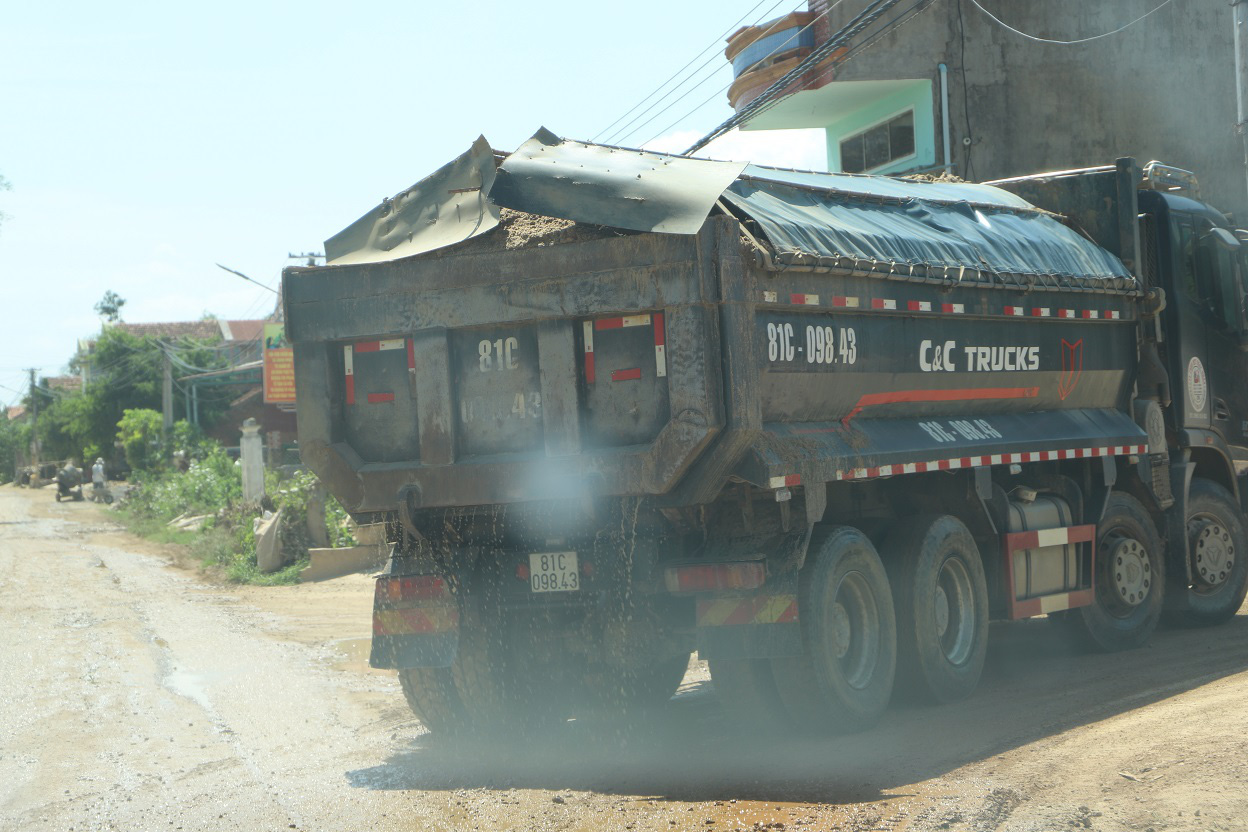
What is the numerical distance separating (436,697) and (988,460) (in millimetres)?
3869

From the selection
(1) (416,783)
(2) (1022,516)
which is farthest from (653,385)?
(2) (1022,516)

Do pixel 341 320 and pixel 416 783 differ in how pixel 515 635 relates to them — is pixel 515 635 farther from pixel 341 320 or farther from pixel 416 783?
pixel 341 320

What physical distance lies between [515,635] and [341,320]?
2035 millimetres

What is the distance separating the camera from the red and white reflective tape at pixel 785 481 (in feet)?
21.5

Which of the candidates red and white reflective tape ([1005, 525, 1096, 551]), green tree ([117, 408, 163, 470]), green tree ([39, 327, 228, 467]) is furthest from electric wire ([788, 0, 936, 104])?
green tree ([39, 327, 228, 467])

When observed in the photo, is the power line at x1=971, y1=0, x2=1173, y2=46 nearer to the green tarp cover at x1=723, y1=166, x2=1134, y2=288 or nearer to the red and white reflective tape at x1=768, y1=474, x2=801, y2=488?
the green tarp cover at x1=723, y1=166, x2=1134, y2=288

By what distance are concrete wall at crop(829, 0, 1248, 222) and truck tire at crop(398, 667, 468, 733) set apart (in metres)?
16.5

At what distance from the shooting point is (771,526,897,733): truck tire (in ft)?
22.6

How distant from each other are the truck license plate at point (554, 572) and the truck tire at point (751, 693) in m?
0.87

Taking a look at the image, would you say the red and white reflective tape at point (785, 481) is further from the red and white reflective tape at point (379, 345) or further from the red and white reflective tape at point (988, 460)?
the red and white reflective tape at point (379, 345)

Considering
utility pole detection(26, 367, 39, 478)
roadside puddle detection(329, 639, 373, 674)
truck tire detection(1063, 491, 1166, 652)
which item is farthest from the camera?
utility pole detection(26, 367, 39, 478)

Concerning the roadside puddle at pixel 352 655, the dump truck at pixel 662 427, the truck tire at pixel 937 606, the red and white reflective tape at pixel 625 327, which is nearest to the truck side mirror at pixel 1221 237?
the dump truck at pixel 662 427

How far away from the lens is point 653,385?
21.9 feet

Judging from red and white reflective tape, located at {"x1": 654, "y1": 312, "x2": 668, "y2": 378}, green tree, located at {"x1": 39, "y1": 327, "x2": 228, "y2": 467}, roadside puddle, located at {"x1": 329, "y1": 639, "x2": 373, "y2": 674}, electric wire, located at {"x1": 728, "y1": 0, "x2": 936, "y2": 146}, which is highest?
electric wire, located at {"x1": 728, "y1": 0, "x2": 936, "y2": 146}
